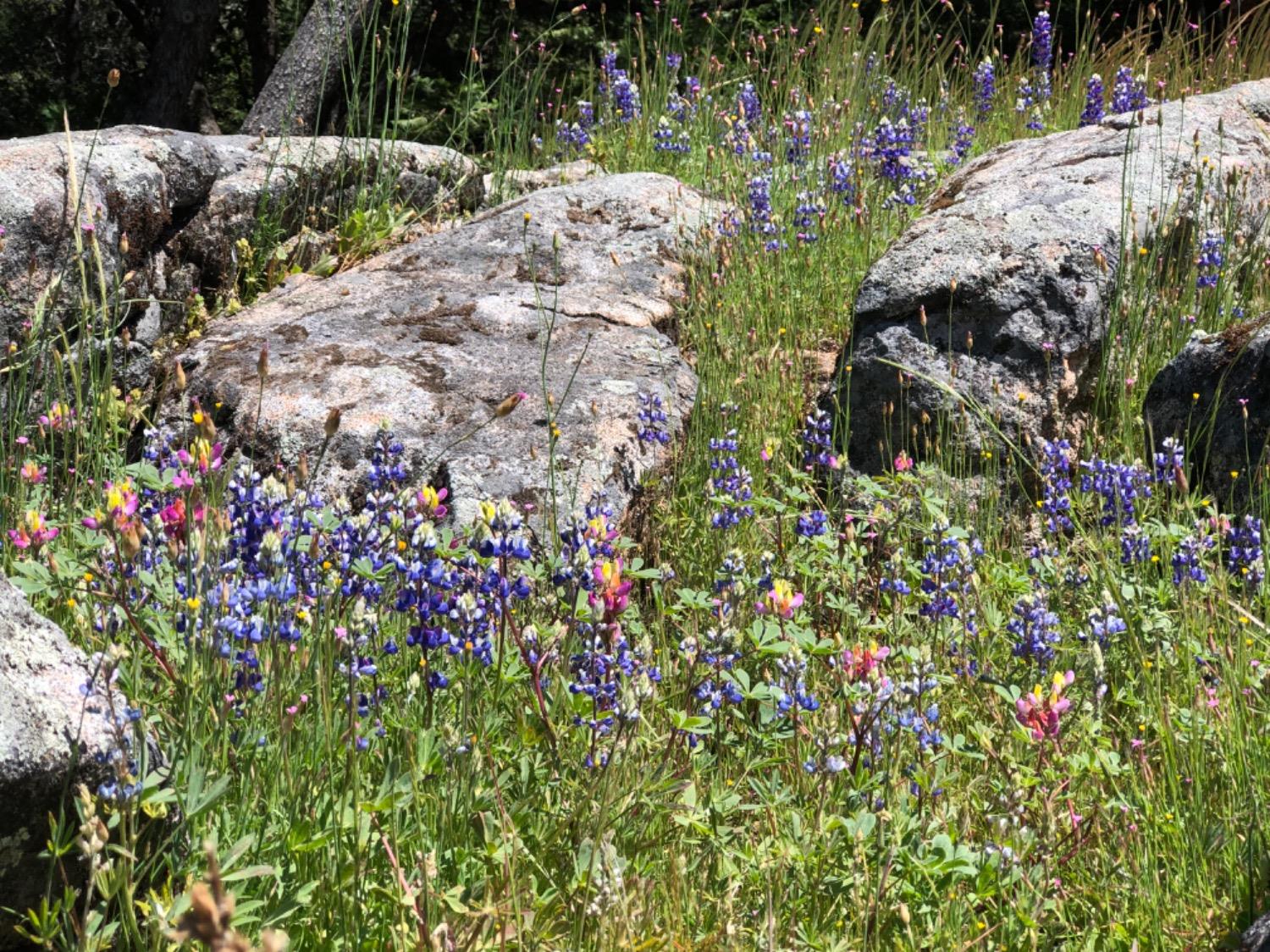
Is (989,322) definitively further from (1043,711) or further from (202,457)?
(202,457)

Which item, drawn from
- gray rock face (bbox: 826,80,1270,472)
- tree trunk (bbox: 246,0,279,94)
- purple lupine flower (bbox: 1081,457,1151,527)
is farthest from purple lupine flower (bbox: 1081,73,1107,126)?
tree trunk (bbox: 246,0,279,94)

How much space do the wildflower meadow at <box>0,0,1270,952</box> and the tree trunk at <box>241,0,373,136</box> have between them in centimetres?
334

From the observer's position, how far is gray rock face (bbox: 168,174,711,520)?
3.50m

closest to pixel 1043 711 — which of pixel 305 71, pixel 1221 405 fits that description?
pixel 1221 405

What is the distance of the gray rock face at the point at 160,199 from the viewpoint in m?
3.91

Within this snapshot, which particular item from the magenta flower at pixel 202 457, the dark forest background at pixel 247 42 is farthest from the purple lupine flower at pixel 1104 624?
the dark forest background at pixel 247 42

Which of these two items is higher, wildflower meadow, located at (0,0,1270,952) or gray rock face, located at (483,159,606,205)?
gray rock face, located at (483,159,606,205)

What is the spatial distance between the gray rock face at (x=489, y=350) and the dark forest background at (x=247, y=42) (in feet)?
7.36

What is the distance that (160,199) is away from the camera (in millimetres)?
4324

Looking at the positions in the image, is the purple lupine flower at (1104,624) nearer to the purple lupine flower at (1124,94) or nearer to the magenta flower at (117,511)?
the magenta flower at (117,511)

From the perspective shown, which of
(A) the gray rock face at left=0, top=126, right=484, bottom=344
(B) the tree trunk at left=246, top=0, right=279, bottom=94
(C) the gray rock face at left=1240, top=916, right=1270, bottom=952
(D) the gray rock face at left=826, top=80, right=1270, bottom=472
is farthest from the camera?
(B) the tree trunk at left=246, top=0, right=279, bottom=94

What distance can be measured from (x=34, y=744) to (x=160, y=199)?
324 cm

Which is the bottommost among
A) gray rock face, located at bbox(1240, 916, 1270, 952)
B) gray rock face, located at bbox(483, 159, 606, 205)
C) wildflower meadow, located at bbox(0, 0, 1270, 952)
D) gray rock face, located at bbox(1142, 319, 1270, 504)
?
gray rock face, located at bbox(1240, 916, 1270, 952)

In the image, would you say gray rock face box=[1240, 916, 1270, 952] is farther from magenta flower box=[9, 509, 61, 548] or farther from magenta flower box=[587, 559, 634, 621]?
magenta flower box=[9, 509, 61, 548]
